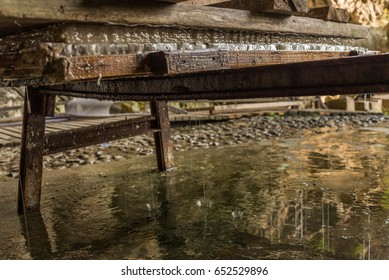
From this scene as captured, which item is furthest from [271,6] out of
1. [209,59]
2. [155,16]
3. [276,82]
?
[155,16]

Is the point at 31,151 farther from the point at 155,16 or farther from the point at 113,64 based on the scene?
the point at 113,64

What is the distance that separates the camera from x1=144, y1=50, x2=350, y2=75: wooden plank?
2.07 meters

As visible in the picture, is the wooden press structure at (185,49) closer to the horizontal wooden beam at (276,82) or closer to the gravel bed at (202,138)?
the horizontal wooden beam at (276,82)

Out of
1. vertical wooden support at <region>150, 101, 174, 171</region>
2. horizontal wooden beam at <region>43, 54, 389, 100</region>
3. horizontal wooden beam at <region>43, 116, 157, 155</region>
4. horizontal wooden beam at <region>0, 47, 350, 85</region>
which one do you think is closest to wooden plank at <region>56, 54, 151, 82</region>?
horizontal wooden beam at <region>0, 47, 350, 85</region>

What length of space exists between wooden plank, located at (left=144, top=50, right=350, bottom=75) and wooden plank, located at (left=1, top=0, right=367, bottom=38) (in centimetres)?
23

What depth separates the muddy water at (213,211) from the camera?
3.05m

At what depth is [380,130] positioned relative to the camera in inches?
381

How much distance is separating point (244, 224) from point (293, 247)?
1.96 ft

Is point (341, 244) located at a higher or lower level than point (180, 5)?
lower

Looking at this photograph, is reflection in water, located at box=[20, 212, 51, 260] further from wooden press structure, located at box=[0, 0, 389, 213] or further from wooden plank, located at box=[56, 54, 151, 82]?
wooden plank, located at box=[56, 54, 151, 82]

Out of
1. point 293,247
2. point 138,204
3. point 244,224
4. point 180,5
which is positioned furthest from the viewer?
point 138,204

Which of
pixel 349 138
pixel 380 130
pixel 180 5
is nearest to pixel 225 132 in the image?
pixel 349 138

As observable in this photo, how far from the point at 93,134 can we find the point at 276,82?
9.01 ft

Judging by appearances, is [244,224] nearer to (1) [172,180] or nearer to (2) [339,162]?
(1) [172,180]
